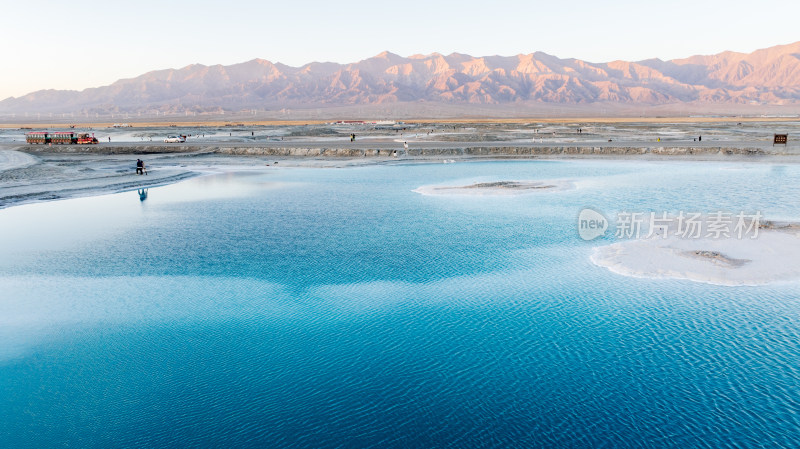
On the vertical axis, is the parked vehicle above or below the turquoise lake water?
above

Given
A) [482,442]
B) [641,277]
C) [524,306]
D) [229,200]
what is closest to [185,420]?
[482,442]

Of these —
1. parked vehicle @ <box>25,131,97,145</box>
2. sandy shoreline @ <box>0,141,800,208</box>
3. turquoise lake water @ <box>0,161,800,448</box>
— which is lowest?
turquoise lake water @ <box>0,161,800,448</box>

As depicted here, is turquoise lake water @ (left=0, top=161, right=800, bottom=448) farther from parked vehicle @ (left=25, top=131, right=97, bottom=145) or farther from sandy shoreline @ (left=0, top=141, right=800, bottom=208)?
parked vehicle @ (left=25, top=131, right=97, bottom=145)

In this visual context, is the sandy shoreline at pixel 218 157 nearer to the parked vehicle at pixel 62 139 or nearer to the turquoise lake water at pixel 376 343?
the parked vehicle at pixel 62 139

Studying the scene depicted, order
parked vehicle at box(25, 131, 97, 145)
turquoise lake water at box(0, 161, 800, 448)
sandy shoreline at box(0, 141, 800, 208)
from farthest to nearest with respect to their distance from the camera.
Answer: parked vehicle at box(25, 131, 97, 145) → sandy shoreline at box(0, 141, 800, 208) → turquoise lake water at box(0, 161, 800, 448)

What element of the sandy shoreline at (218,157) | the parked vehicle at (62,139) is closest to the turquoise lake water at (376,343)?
the sandy shoreline at (218,157)

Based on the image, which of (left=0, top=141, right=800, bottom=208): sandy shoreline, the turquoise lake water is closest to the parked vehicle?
(left=0, top=141, right=800, bottom=208): sandy shoreline

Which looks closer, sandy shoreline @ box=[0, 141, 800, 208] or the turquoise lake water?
the turquoise lake water

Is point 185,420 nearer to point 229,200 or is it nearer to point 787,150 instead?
point 229,200
